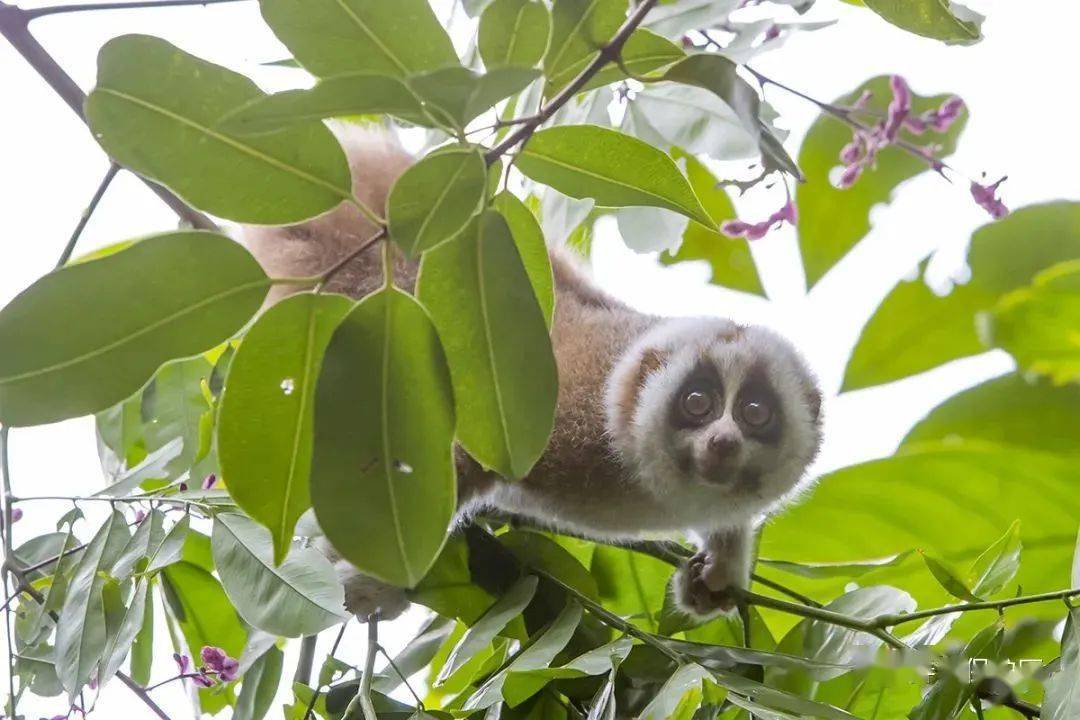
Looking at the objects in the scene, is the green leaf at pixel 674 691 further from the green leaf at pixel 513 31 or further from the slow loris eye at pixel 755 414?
the slow loris eye at pixel 755 414

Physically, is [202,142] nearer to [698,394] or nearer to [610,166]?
[610,166]

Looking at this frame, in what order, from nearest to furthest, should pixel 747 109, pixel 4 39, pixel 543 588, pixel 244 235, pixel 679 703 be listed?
pixel 747 109 → pixel 679 703 → pixel 4 39 → pixel 543 588 → pixel 244 235

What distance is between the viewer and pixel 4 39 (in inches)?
46.0

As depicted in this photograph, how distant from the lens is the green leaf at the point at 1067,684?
83 cm

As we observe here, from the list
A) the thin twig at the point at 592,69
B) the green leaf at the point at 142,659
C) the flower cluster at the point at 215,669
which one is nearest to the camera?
the thin twig at the point at 592,69

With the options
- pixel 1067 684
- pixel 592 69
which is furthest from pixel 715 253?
pixel 592 69

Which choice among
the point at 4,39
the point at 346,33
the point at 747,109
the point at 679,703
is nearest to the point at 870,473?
the point at 679,703

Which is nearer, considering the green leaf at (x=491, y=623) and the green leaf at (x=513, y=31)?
the green leaf at (x=513, y=31)

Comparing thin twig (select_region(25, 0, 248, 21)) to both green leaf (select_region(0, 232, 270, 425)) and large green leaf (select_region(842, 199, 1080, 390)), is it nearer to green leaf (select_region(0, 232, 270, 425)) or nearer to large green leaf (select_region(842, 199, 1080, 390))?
green leaf (select_region(0, 232, 270, 425))

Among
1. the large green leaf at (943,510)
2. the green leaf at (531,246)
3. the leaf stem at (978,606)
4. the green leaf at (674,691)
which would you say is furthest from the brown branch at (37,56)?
the large green leaf at (943,510)

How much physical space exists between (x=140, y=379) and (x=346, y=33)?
0.26 metres

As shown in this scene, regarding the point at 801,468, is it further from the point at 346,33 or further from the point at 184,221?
the point at 346,33

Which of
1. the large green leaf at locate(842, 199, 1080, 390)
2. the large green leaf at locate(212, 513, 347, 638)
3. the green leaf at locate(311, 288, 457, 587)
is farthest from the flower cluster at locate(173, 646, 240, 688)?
the large green leaf at locate(842, 199, 1080, 390)

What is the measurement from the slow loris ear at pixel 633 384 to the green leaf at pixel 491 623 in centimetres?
61
